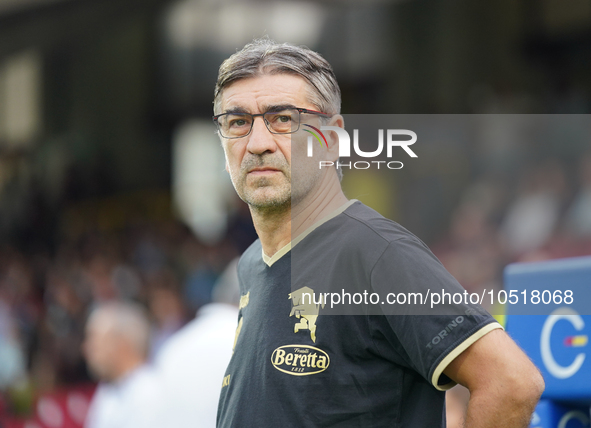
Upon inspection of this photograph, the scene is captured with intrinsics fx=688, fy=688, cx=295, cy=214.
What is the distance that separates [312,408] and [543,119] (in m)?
6.69

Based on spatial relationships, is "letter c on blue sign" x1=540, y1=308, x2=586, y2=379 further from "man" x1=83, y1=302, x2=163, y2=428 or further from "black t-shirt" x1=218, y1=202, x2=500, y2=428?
"man" x1=83, y1=302, x2=163, y2=428

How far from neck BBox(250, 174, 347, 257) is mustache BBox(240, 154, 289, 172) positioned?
0.31ft

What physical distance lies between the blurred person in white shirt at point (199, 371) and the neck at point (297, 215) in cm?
137

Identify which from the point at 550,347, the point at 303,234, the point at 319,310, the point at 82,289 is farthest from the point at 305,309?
the point at 82,289

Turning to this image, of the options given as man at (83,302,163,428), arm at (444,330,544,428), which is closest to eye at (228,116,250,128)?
arm at (444,330,544,428)

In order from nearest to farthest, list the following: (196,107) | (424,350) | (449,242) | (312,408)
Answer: (424,350), (312,408), (449,242), (196,107)

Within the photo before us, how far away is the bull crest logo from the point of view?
1471mm

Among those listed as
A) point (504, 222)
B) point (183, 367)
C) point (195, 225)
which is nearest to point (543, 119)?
point (504, 222)

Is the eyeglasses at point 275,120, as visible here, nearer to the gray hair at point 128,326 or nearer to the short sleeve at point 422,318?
the short sleeve at point 422,318

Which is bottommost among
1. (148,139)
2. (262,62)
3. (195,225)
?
(262,62)

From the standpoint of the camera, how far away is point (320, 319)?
146cm

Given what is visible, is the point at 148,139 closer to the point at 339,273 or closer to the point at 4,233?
the point at 4,233

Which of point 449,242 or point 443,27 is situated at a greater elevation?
point 443,27

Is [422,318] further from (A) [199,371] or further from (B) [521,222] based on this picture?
(B) [521,222]
